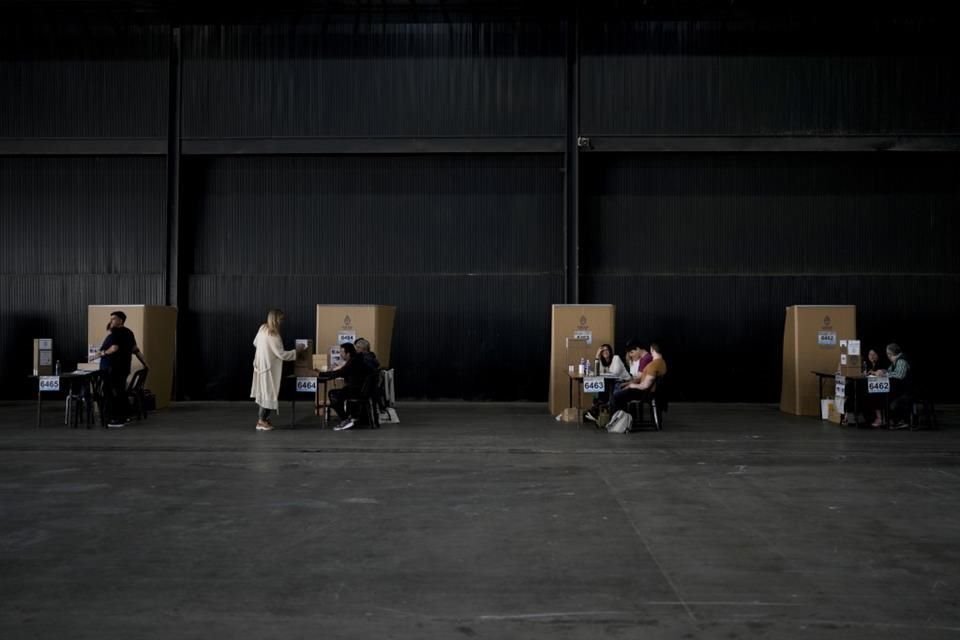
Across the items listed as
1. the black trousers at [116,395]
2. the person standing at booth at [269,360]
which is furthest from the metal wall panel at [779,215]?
the black trousers at [116,395]

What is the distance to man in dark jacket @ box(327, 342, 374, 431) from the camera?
10.9 metres

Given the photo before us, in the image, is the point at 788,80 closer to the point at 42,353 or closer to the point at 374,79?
the point at 374,79

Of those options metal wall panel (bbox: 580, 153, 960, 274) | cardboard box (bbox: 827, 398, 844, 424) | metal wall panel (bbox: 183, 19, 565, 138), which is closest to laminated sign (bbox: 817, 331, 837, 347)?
cardboard box (bbox: 827, 398, 844, 424)

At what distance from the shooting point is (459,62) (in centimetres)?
1571

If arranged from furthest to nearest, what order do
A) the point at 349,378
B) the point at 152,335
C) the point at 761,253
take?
1. the point at 761,253
2. the point at 152,335
3. the point at 349,378

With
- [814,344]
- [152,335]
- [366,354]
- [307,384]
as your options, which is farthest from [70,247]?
[814,344]

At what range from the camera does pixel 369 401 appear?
37.4 feet

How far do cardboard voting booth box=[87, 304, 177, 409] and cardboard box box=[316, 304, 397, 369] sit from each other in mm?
3211

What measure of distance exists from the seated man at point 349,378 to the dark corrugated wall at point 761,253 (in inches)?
235

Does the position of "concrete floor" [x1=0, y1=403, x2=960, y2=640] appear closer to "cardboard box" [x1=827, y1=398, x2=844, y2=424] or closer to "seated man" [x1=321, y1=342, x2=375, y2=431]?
"seated man" [x1=321, y1=342, x2=375, y2=431]

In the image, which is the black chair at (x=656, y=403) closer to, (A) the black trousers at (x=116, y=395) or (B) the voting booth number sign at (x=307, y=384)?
(B) the voting booth number sign at (x=307, y=384)

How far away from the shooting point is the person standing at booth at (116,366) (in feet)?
36.3

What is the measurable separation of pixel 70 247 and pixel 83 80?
11.2ft

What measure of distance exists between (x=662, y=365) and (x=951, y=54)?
10.1 metres
